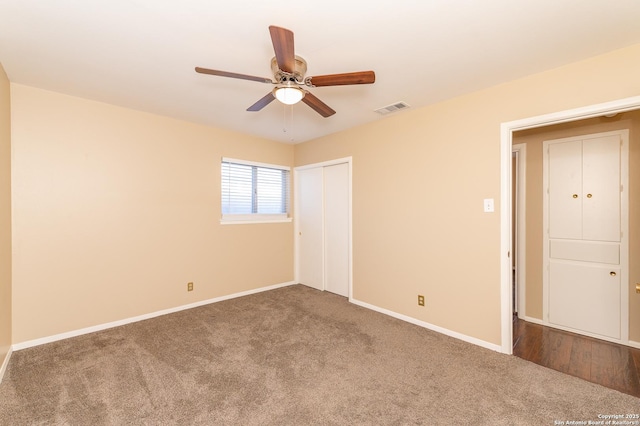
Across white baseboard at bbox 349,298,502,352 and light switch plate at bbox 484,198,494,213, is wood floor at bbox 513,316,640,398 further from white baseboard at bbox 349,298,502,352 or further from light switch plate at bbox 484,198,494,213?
light switch plate at bbox 484,198,494,213

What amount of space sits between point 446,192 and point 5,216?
13.1ft

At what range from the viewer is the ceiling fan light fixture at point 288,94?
5.98 feet

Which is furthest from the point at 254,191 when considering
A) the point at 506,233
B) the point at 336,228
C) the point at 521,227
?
the point at 521,227

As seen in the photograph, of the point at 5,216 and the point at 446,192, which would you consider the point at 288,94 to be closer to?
the point at 446,192

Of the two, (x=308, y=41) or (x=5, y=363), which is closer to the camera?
(x=308, y=41)

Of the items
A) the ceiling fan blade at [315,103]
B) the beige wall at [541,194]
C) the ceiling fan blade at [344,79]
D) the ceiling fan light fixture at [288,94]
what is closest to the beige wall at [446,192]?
the beige wall at [541,194]

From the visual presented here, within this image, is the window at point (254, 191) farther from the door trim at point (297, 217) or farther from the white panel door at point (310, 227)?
the white panel door at point (310, 227)

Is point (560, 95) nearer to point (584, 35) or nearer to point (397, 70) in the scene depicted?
point (584, 35)

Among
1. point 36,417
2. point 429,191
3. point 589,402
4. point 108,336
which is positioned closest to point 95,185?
point 108,336

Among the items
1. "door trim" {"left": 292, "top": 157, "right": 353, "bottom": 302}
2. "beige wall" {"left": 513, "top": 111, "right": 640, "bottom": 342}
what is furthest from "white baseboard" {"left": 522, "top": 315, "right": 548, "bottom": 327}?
"door trim" {"left": 292, "top": 157, "right": 353, "bottom": 302}

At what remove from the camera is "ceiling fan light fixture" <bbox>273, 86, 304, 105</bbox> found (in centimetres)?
182

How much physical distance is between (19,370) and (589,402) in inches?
163

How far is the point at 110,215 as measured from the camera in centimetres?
299

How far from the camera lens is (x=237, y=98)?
9.12ft
